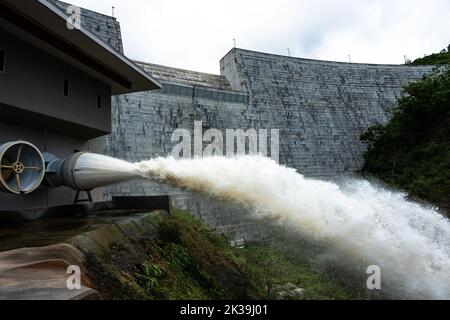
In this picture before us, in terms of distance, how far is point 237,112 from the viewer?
2491 centimetres

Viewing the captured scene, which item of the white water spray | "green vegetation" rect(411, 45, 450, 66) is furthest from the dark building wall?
"green vegetation" rect(411, 45, 450, 66)

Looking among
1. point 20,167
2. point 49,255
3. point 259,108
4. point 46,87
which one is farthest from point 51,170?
point 259,108

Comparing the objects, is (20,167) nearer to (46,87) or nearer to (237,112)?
(46,87)

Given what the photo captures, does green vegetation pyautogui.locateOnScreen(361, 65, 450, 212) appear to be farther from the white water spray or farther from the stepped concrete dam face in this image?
the white water spray

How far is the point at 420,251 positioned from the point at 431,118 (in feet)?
71.1

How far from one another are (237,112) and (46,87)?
1540 centimetres

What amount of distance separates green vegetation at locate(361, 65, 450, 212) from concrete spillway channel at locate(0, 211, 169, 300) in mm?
23145

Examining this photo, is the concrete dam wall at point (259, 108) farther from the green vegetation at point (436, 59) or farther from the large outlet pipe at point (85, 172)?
the green vegetation at point (436, 59)

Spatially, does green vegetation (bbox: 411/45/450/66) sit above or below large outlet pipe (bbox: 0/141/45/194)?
above

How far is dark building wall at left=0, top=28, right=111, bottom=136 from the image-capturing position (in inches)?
384

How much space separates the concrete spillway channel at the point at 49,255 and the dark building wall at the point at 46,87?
3.79 meters
